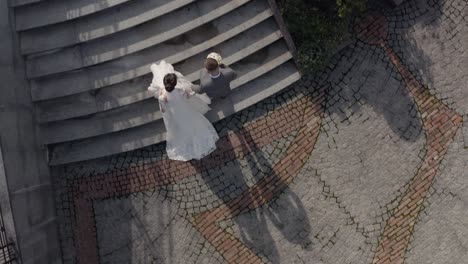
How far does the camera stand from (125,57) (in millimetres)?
8883

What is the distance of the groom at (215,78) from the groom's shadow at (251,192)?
1293mm

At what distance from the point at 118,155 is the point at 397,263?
581 cm

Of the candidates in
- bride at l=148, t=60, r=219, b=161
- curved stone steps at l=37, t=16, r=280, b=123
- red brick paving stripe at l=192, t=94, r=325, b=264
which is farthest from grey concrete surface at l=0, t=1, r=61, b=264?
red brick paving stripe at l=192, t=94, r=325, b=264

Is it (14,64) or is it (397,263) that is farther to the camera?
(397,263)

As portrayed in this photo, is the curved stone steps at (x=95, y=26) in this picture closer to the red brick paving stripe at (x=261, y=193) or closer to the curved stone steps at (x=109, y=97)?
the curved stone steps at (x=109, y=97)

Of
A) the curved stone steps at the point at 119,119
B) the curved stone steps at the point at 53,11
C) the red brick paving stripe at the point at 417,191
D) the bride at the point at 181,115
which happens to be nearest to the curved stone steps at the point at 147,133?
the curved stone steps at the point at 119,119

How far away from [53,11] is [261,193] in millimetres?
5151

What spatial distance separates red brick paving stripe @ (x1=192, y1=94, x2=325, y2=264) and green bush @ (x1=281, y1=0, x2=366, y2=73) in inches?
33.4

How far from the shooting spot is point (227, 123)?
365 inches

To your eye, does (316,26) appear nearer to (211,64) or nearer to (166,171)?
(211,64)

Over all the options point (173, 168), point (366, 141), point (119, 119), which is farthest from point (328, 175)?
point (119, 119)

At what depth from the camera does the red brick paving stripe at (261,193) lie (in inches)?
363

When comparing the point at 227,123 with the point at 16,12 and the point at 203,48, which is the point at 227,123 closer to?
the point at 203,48

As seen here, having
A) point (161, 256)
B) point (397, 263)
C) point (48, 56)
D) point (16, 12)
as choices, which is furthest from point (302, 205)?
point (16, 12)
